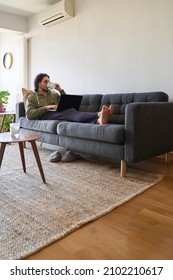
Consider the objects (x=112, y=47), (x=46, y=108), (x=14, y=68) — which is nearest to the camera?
(x=46, y=108)

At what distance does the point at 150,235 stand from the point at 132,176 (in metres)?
0.83

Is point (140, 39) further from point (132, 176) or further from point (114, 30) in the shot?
point (132, 176)

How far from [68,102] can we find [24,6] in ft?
7.87

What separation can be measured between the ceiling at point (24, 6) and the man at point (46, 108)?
5.48ft

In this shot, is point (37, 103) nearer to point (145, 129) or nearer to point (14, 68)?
point (145, 129)

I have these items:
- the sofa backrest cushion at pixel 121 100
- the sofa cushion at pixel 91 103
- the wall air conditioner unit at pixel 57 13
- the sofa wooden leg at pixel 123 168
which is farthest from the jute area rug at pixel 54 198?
the wall air conditioner unit at pixel 57 13

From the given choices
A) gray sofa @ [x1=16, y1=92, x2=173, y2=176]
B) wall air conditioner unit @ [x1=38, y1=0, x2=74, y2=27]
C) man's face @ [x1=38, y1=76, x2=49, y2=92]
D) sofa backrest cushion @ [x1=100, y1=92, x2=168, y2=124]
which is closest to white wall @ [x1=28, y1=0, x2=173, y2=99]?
wall air conditioner unit @ [x1=38, y1=0, x2=74, y2=27]

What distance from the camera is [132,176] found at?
1.93 m

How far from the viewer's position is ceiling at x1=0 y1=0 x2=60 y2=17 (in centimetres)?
367

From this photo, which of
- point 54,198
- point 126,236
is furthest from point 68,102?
point 126,236

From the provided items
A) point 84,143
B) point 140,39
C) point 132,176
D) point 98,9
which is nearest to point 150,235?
point 132,176

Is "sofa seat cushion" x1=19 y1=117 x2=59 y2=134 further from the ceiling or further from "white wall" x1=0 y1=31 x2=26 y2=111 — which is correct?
the ceiling

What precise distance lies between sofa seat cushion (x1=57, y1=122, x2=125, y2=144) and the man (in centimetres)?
20

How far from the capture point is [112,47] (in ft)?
9.89
